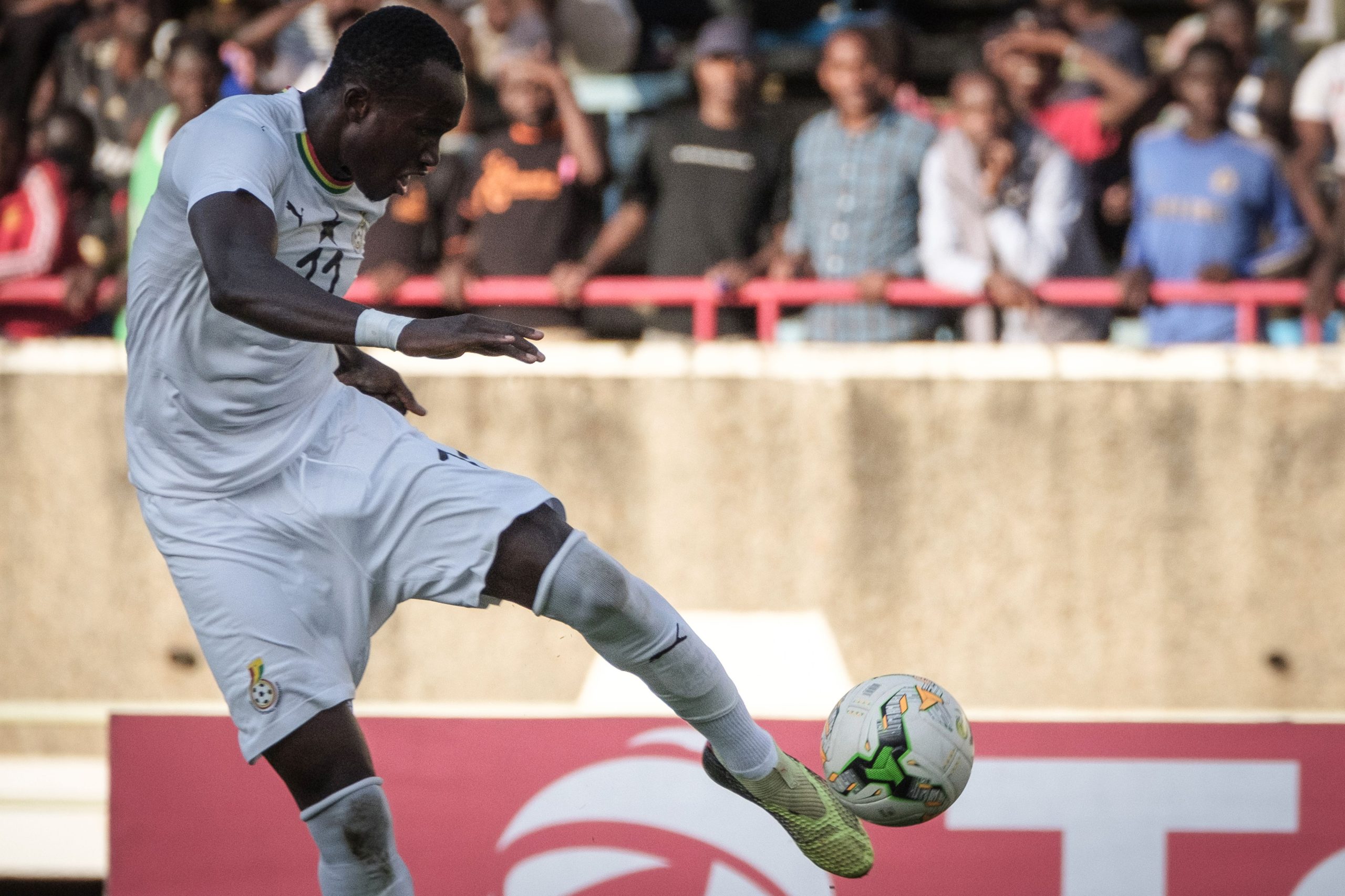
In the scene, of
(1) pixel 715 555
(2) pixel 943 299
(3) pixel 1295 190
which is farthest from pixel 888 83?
(1) pixel 715 555

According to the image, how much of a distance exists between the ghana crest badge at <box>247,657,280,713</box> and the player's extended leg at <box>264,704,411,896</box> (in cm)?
9

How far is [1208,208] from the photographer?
21.4ft

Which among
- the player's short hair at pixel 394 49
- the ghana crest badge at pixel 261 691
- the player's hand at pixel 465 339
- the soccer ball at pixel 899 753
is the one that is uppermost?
the player's short hair at pixel 394 49

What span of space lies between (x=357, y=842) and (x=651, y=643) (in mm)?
879

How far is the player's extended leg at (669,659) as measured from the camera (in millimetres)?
3506

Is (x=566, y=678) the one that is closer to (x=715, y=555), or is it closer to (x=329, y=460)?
(x=715, y=555)

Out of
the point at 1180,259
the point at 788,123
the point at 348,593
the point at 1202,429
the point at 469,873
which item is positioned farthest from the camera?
the point at 788,123

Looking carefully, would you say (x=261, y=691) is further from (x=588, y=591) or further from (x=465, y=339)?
(x=465, y=339)

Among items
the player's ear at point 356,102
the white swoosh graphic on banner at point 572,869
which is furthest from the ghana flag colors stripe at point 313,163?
the white swoosh graphic on banner at point 572,869

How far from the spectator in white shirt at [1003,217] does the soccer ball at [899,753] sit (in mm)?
2633

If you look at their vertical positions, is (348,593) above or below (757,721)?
above

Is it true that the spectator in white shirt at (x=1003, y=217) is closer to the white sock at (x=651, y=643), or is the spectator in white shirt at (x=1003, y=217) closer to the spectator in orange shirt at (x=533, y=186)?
the spectator in orange shirt at (x=533, y=186)

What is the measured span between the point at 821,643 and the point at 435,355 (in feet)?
11.6

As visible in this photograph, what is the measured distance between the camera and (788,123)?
26.6 ft
